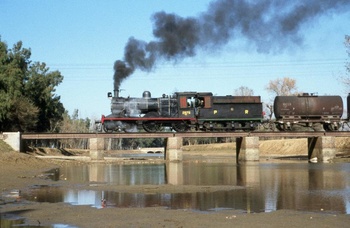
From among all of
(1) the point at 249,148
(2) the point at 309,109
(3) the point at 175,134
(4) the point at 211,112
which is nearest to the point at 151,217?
(4) the point at 211,112

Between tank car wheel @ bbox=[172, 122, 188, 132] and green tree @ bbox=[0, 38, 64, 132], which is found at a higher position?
green tree @ bbox=[0, 38, 64, 132]

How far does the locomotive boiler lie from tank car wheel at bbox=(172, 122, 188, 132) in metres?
12.3

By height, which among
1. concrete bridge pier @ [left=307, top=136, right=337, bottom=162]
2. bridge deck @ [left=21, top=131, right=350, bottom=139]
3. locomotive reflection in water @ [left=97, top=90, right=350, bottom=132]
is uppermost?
locomotive reflection in water @ [left=97, top=90, right=350, bottom=132]

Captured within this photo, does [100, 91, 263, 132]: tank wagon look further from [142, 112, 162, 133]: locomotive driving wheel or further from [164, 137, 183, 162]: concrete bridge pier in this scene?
[164, 137, 183, 162]: concrete bridge pier

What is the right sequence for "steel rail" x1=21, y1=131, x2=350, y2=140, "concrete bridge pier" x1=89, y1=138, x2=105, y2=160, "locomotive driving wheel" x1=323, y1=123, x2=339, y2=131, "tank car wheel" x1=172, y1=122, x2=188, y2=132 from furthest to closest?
"locomotive driving wheel" x1=323, y1=123, x2=339, y2=131, "concrete bridge pier" x1=89, y1=138, x2=105, y2=160, "steel rail" x1=21, y1=131, x2=350, y2=140, "tank car wheel" x1=172, y1=122, x2=188, y2=132

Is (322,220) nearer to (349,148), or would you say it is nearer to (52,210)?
(52,210)

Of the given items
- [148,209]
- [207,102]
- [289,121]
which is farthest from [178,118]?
[148,209]

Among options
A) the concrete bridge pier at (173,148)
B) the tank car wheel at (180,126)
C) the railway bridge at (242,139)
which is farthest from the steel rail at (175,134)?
the tank car wheel at (180,126)

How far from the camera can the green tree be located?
70000mm

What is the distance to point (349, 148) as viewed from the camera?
77.9 metres

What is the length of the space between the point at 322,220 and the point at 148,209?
6.33m

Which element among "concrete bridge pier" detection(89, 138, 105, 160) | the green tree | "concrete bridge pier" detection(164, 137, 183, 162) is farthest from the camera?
the green tree

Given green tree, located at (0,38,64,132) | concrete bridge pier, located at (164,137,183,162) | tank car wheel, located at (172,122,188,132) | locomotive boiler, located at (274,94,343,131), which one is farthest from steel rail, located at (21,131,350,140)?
green tree, located at (0,38,64,132)

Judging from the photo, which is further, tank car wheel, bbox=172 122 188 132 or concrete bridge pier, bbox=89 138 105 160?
concrete bridge pier, bbox=89 138 105 160
